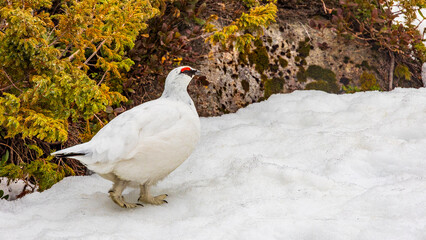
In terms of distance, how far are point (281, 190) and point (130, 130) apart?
999mm

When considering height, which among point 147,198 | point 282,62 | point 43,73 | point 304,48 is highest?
point 43,73

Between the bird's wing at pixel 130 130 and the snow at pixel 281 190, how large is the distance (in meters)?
0.38

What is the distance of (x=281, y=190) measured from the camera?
2729 mm

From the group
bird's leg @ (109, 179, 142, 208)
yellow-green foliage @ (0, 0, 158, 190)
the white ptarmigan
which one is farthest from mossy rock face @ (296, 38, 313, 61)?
bird's leg @ (109, 179, 142, 208)

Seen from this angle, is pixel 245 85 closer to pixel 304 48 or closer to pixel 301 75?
pixel 301 75

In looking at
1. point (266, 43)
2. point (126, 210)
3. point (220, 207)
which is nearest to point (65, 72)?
point (126, 210)

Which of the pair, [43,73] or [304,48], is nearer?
[43,73]

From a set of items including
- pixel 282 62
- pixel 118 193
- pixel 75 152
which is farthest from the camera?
pixel 282 62

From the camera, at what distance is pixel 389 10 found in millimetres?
5184

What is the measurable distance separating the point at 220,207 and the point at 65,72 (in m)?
1.34

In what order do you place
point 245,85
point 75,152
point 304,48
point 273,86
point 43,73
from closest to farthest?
1. point 75,152
2. point 43,73
3. point 245,85
4. point 273,86
5. point 304,48

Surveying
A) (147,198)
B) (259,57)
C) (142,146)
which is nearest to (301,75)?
(259,57)

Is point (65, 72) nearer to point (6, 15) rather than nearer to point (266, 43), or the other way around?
point (6, 15)

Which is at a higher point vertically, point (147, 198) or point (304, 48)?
point (304, 48)
